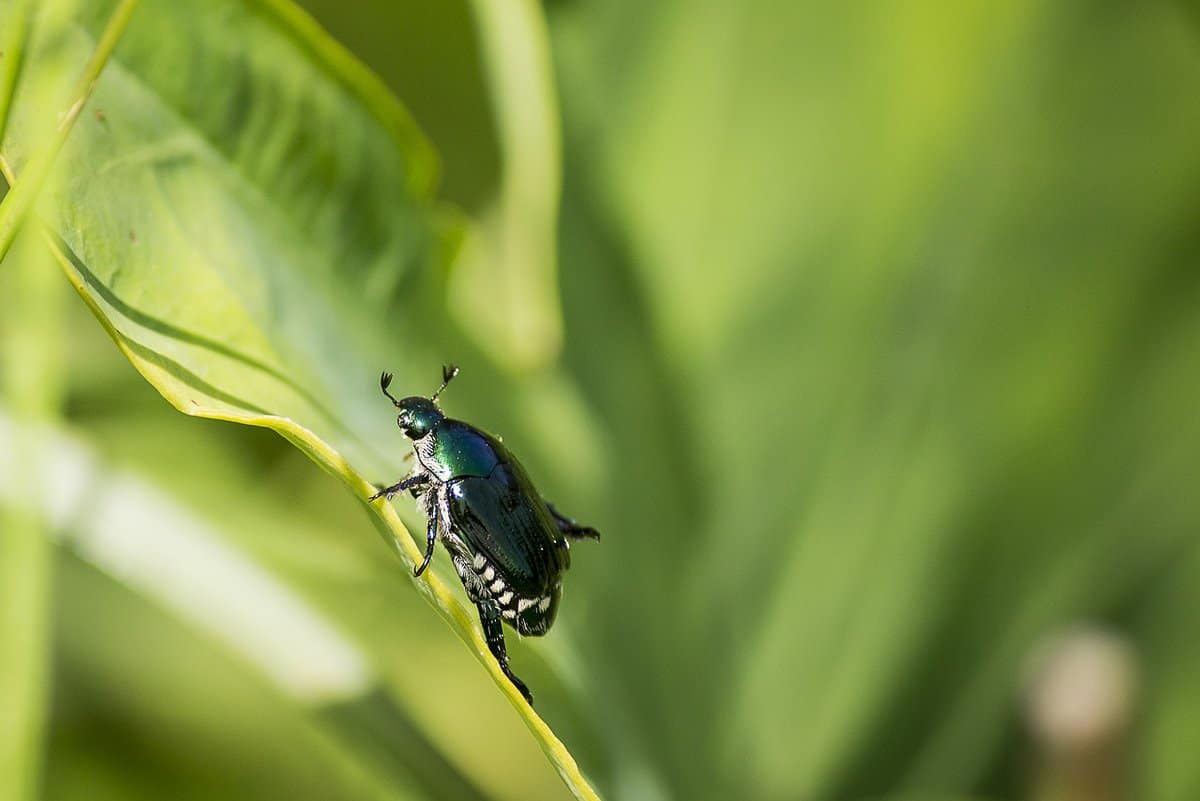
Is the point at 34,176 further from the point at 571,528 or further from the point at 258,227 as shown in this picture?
the point at 571,528

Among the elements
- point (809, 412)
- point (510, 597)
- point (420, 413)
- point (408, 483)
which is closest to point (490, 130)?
point (809, 412)

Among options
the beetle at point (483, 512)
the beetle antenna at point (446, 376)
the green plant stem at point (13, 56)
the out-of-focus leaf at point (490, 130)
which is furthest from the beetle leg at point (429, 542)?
the green plant stem at point (13, 56)

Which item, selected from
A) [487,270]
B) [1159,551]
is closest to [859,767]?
[1159,551]

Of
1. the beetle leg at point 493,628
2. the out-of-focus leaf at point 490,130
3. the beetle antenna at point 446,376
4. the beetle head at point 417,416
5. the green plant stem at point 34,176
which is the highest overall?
the out-of-focus leaf at point 490,130

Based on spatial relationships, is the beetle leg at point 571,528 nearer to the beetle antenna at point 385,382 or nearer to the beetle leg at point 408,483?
the beetle leg at point 408,483

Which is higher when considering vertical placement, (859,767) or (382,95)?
(382,95)

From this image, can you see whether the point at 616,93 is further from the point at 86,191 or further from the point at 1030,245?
the point at 86,191

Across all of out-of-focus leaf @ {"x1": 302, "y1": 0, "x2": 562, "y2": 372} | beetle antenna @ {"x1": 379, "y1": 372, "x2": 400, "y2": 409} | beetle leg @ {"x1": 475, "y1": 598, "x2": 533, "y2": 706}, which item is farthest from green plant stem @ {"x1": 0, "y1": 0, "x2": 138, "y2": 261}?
out-of-focus leaf @ {"x1": 302, "y1": 0, "x2": 562, "y2": 372}
